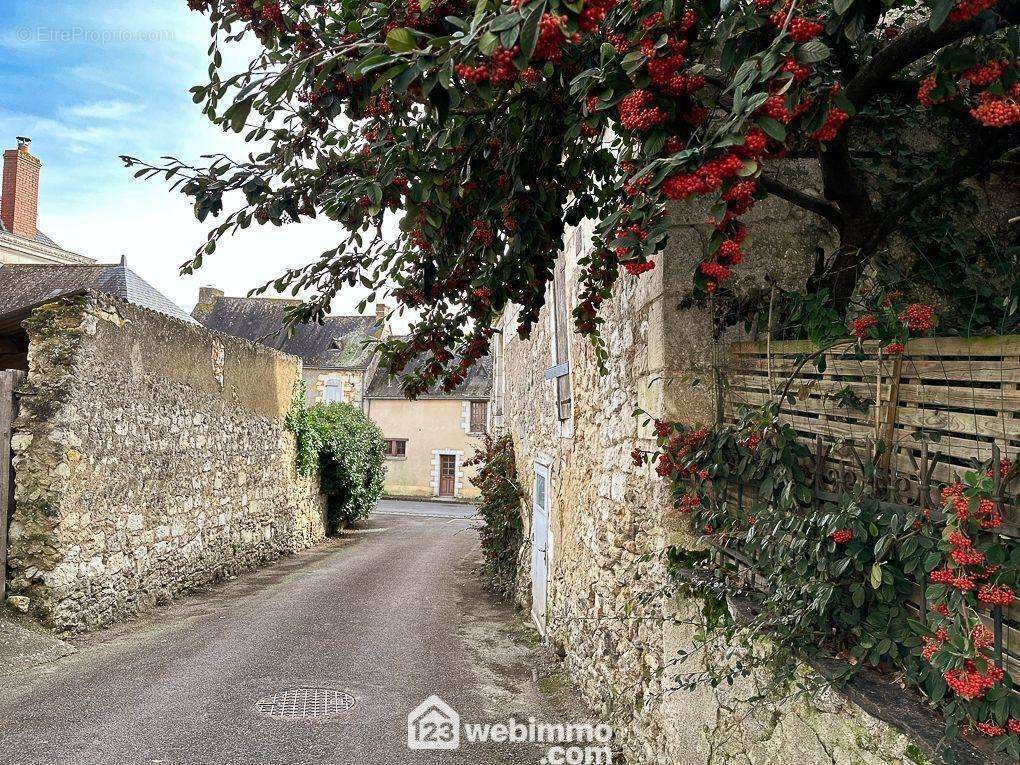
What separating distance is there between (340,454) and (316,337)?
19085mm

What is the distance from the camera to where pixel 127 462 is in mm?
7188

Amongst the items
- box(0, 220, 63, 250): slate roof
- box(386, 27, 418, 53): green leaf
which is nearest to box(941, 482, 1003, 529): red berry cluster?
box(386, 27, 418, 53): green leaf

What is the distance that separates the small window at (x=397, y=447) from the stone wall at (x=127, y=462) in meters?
20.1

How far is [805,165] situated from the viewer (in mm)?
3938

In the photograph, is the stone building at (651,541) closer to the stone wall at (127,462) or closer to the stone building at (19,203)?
the stone wall at (127,462)

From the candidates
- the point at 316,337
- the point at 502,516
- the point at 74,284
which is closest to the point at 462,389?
the point at 316,337

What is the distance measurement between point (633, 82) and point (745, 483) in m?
1.62

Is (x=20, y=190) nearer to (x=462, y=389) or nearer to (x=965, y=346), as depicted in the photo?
(x=462, y=389)

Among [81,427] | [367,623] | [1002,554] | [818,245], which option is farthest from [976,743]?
[81,427]

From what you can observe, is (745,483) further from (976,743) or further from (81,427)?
(81,427)

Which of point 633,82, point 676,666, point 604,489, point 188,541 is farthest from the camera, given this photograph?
point 188,541

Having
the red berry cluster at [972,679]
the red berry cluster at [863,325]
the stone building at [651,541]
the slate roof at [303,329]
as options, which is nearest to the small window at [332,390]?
the slate roof at [303,329]

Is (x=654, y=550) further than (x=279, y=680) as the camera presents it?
No

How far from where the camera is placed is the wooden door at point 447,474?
31.0 meters
